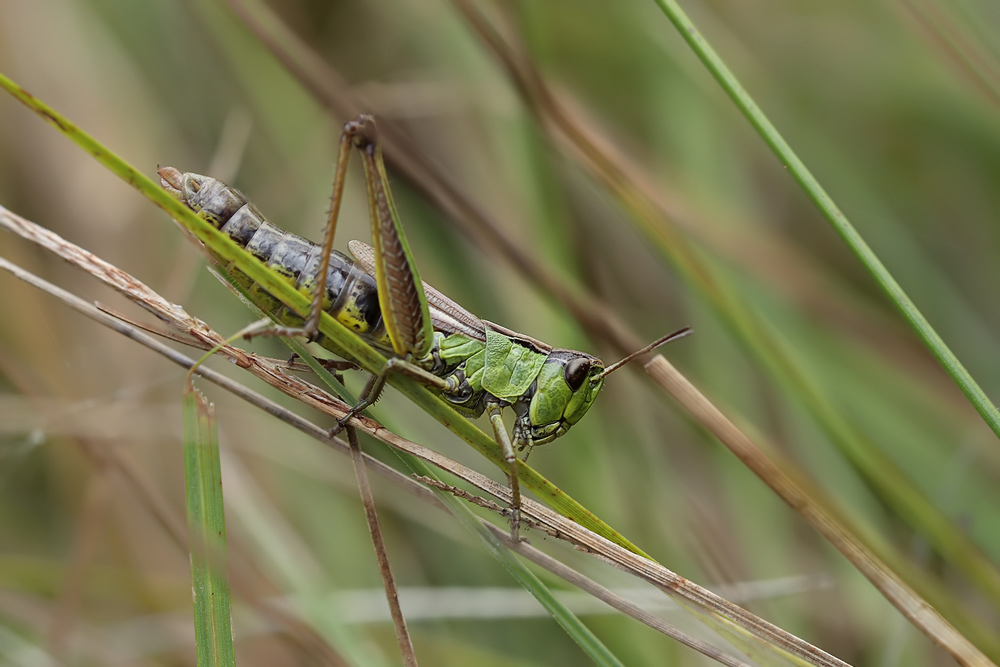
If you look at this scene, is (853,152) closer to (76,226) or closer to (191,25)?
(191,25)

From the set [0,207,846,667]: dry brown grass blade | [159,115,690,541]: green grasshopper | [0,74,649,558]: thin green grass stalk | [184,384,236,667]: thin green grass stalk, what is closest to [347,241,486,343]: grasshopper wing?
[159,115,690,541]: green grasshopper

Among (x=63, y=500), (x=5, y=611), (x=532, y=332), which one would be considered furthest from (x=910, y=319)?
(x=63, y=500)

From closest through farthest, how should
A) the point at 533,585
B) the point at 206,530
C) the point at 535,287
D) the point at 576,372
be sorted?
the point at 206,530
the point at 533,585
the point at 576,372
the point at 535,287

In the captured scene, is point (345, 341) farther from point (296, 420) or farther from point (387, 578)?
point (387, 578)

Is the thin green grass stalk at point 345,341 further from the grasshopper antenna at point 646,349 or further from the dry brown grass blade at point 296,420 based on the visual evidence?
the grasshopper antenna at point 646,349

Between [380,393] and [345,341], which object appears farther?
[380,393]

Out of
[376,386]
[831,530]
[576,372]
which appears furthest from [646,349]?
[376,386]
